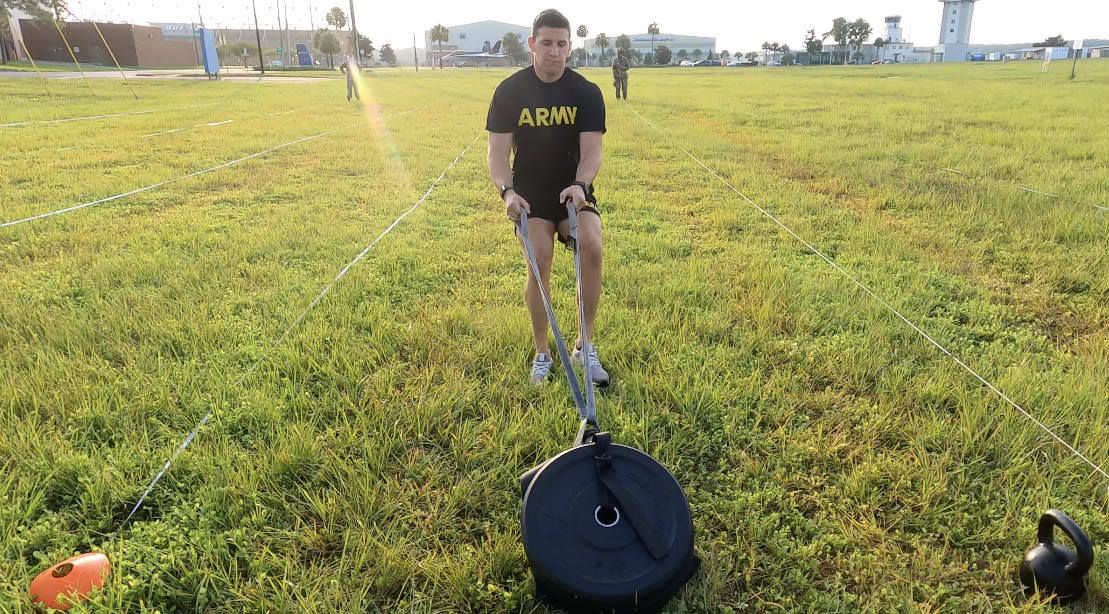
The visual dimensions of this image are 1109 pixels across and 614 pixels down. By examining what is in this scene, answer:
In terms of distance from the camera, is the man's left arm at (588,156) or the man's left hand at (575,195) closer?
the man's left hand at (575,195)

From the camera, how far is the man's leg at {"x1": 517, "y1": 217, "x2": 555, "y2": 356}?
3066 mm

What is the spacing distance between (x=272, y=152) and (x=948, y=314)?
10699 mm

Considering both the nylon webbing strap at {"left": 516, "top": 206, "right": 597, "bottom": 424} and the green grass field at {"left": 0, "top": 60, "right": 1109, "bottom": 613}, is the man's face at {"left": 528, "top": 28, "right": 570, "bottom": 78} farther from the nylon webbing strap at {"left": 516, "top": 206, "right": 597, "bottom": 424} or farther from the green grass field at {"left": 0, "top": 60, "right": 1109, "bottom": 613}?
the green grass field at {"left": 0, "top": 60, "right": 1109, "bottom": 613}

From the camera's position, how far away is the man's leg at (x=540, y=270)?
307cm

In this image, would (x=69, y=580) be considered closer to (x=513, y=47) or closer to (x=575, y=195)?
(x=575, y=195)

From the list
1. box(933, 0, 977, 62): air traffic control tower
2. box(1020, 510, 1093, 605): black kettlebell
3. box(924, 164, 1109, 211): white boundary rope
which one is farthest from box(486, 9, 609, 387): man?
box(933, 0, 977, 62): air traffic control tower

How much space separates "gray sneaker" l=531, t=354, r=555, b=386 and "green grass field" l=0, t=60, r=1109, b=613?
0.09 meters

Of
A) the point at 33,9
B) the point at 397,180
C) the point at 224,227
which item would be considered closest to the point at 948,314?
the point at 224,227

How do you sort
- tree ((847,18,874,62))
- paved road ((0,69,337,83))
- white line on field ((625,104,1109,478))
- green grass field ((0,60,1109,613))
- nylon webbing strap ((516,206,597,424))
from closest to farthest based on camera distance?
green grass field ((0,60,1109,613)), nylon webbing strap ((516,206,597,424)), white line on field ((625,104,1109,478)), paved road ((0,69,337,83)), tree ((847,18,874,62))

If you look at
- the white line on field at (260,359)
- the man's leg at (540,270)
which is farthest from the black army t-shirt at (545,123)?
the white line on field at (260,359)

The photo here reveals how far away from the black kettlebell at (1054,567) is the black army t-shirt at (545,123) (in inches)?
89.2

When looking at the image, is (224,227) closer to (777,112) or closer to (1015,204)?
(1015,204)

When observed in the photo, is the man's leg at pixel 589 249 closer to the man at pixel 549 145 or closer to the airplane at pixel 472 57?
the man at pixel 549 145

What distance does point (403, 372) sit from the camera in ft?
10.5
